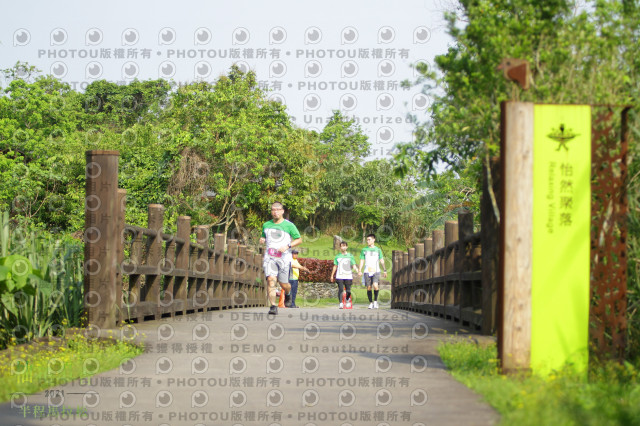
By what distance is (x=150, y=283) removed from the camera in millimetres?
10039

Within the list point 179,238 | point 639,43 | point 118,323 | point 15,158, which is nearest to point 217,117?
point 15,158

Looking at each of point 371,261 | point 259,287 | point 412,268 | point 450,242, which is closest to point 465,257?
point 450,242

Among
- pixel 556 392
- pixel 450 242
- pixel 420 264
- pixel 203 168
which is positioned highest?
pixel 203 168

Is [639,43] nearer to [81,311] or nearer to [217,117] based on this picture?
[81,311]

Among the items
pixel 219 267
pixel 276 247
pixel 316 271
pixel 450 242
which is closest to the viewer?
pixel 450 242

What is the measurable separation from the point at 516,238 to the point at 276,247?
25.2ft

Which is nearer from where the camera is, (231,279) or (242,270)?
(231,279)

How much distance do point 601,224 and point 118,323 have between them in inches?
193

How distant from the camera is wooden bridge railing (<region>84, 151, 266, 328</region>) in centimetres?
809

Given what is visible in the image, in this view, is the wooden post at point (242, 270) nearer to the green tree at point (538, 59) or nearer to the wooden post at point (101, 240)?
the wooden post at point (101, 240)

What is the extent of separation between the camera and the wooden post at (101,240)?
8.00 meters

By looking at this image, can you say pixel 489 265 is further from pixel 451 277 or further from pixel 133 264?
pixel 133 264

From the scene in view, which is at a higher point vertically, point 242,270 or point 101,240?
point 101,240

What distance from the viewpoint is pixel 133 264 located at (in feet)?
29.6
